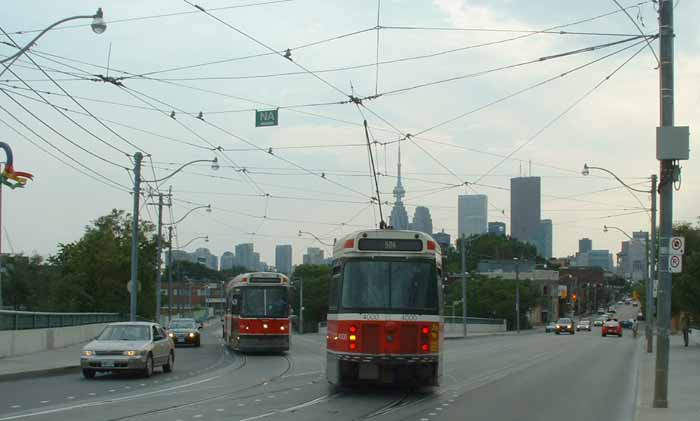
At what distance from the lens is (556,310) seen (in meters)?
138

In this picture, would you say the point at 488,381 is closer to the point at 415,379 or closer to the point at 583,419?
the point at 415,379

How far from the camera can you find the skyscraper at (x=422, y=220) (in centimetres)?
6205

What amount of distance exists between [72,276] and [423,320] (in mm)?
54606

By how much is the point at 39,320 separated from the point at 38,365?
8.71 meters

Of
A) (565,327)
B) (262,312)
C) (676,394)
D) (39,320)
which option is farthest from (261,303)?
(565,327)

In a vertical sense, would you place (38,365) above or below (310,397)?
below

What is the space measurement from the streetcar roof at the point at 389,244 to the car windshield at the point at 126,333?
25.5 feet

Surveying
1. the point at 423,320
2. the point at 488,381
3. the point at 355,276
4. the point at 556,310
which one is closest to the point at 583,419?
the point at 423,320

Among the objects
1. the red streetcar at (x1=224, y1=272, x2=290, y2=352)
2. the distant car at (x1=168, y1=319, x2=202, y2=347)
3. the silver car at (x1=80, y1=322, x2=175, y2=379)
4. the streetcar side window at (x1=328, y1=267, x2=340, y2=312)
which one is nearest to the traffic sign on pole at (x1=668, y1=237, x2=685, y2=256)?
the streetcar side window at (x1=328, y1=267, x2=340, y2=312)

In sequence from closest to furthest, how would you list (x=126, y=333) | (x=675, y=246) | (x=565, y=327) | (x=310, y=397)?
(x=675, y=246), (x=310, y=397), (x=126, y=333), (x=565, y=327)

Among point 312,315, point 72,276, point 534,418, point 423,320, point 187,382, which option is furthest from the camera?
point 312,315

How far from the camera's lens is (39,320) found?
34312 millimetres

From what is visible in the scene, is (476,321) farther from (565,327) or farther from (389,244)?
(389,244)

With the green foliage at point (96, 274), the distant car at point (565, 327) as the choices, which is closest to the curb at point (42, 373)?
the green foliage at point (96, 274)
